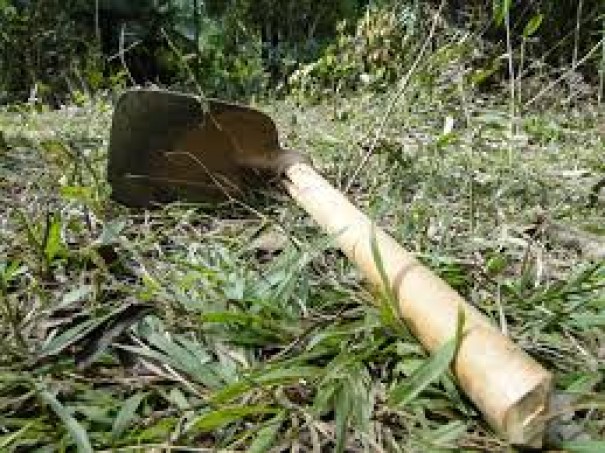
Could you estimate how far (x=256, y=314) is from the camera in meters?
1.00

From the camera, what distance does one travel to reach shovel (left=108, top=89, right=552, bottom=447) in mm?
837

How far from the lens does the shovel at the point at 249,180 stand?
837 millimetres

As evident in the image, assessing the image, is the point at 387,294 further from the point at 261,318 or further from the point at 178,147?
the point at 178,147

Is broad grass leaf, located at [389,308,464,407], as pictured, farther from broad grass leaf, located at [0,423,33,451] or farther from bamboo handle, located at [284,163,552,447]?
broad grass leaf, located at [0,423,33,451]

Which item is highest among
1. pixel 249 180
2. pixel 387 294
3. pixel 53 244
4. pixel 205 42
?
pixel 387 294

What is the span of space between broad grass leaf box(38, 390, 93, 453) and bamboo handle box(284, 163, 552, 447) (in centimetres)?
36

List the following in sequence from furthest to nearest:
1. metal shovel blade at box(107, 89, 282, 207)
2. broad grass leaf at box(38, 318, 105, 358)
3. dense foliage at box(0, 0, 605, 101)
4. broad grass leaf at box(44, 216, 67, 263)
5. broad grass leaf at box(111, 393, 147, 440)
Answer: dense foliage at box(0, 0, 605, 101), metal shovel blade at box(107, 89, 282, 207), broad grass leaf at box(44, 216, 67, 263), broad grass leaf at box(38, 318, 105, 358), broad grass leaf at box(111, 393, 147, 440)

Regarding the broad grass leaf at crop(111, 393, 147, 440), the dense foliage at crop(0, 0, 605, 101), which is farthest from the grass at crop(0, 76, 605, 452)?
the dense foliage at crop(0, 0, 605, 101)

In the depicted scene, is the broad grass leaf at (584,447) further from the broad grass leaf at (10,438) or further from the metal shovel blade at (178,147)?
the metal shovel blade at (178,147)

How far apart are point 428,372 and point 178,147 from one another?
2.69ft

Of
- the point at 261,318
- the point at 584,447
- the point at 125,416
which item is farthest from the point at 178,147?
the point at 584,447

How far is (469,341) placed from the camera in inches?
30.7

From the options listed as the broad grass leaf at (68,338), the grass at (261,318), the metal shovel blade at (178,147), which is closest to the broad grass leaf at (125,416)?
the grass at (261,318)

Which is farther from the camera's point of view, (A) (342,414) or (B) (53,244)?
(B) (53,244)
